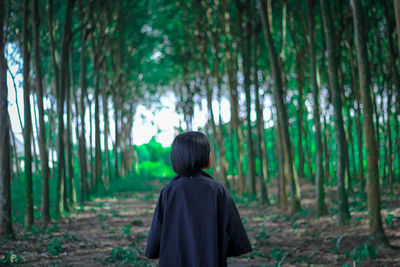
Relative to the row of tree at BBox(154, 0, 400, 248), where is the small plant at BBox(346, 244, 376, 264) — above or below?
below

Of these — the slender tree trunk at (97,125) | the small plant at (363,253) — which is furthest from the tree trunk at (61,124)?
the small plant at (363,253)

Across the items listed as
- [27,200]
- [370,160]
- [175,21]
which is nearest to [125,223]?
[27,200]

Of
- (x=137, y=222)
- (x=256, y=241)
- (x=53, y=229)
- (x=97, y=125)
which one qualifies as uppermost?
(x=97, y=125)

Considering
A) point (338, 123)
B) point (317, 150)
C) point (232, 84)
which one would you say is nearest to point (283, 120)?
point (317, 150)

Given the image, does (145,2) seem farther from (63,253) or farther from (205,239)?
(205,239)

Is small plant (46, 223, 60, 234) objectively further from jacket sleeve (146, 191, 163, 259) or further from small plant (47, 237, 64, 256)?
jacket sleeve (146, 191, 163, 259)

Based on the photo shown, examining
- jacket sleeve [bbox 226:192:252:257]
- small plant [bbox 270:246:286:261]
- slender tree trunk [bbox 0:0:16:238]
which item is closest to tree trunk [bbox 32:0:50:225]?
slender tree trunk [bbox 0:0:16:238]

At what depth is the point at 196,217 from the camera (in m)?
2.63

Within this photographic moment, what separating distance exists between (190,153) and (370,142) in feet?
11.2

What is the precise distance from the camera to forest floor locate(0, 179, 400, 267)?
5387 millimetres

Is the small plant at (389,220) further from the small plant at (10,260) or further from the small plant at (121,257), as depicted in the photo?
the small plant at (10,260)

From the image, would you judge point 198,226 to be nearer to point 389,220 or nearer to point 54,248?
point 54,248

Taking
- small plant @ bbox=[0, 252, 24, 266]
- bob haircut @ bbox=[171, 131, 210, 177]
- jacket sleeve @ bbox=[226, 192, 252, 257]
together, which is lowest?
small plant @ bbox=[0, 252, 24, 266]

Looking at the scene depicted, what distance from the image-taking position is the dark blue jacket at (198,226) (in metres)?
2.61
